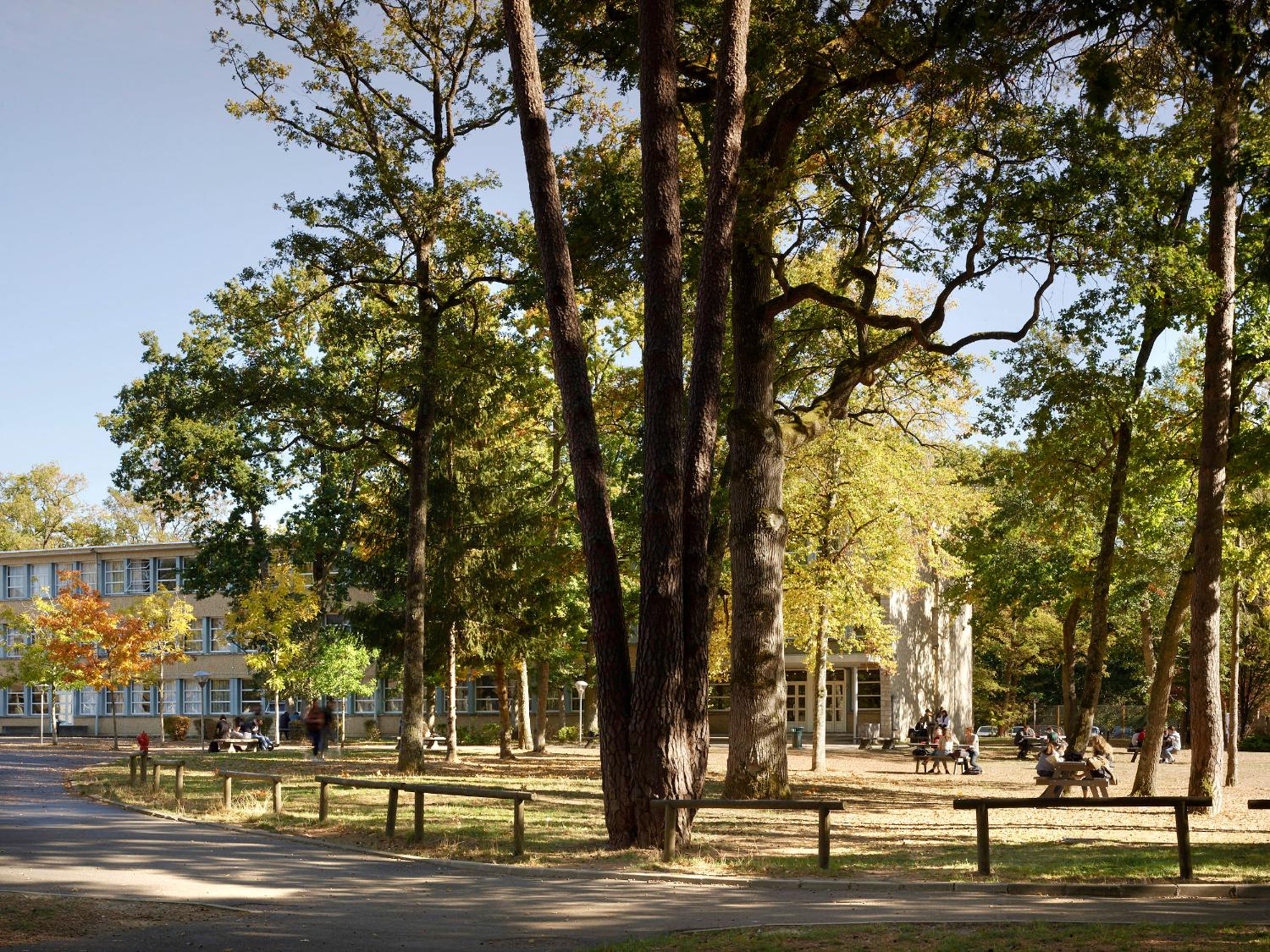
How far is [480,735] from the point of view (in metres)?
52.8

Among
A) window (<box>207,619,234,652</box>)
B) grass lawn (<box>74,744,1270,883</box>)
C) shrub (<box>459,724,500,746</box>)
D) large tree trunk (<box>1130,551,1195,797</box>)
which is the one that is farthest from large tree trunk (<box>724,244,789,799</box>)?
window (<box>207,619,234,652</box>)

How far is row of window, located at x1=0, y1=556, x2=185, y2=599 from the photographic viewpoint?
63094mm

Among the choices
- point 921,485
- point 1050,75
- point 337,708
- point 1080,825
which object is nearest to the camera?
point 1050,75

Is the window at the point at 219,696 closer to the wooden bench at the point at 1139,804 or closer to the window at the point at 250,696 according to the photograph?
the window at the point at 250,696

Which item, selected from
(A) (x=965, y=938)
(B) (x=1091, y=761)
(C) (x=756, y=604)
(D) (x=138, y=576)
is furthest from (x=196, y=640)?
(A) (x=965, y=938)

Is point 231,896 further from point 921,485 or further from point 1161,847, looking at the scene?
point 921,485

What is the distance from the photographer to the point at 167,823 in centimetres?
1709

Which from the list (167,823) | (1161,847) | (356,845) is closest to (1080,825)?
(1161,847)

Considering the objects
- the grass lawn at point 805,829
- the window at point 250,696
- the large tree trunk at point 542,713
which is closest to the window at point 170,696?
the window at point 250,696

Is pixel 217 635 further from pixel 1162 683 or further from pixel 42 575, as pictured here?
pixel 1162 683

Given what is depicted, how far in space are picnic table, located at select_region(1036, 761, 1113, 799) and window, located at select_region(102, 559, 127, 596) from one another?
52377 millimetres

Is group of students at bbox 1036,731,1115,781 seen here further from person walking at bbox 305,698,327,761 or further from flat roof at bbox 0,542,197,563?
flat roof at bbox 0,542,197,563

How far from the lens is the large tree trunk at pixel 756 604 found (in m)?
19.5

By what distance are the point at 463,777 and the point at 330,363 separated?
18.1 m
